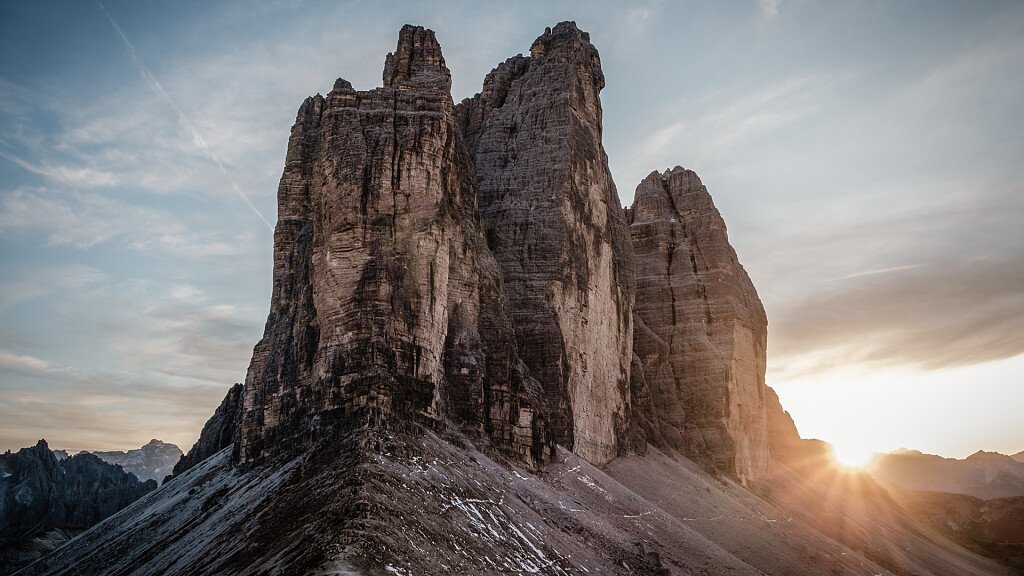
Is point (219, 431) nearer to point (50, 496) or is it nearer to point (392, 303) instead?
point (392, 303)

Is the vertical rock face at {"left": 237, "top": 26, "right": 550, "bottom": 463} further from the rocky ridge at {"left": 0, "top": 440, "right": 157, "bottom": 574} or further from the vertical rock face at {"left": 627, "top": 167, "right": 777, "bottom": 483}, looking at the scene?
the rocky ridge at {"left": 0, "top": 440, "right": 157, "bottom": 574}

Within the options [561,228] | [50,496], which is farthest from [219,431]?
[50,496]

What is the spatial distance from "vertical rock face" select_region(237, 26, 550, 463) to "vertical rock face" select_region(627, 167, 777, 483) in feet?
121

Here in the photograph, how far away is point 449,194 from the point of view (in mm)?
62406

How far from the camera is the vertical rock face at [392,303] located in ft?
174

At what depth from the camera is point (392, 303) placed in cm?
5488

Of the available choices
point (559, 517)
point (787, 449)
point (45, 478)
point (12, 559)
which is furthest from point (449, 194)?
point (45, 478)

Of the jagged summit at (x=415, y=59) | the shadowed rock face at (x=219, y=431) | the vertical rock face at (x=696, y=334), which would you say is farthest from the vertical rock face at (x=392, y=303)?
the vertical rock face at (x=696, y=334)

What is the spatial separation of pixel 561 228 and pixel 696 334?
3589 centimetres

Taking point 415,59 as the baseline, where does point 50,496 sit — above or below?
below

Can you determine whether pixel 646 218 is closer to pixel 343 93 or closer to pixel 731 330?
pixel 731 330

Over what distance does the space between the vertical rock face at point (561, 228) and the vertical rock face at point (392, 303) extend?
26.5ft

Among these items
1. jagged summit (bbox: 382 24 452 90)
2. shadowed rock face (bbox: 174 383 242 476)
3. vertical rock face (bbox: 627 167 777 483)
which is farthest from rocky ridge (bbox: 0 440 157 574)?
vertical rock face (bbox: 627 167 777 483)

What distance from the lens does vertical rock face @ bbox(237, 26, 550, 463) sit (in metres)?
53.1
